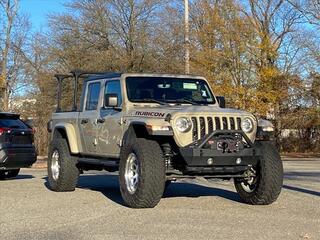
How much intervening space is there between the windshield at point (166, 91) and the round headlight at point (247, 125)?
1.31m

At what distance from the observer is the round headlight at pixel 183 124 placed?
9.05m

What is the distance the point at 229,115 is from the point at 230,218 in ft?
5.72

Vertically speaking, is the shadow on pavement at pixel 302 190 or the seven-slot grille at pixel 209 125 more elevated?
the seven-slot grille at pixel 209 125

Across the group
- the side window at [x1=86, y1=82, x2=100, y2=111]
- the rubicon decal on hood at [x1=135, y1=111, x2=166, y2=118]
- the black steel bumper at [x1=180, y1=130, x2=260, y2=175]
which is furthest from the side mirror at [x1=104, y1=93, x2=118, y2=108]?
the black steel bumper at [x1=180, y1=130, x2=260, y2=175]

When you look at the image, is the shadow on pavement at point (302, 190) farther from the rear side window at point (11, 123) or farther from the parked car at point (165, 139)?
the rear side window at point (11, 123)

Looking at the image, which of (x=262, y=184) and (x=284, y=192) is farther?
(x=284, y=192)

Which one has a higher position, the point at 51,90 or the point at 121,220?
the point at 51,90

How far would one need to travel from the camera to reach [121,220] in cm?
827

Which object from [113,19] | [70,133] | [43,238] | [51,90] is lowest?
[43,238]

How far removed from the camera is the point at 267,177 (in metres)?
9.66

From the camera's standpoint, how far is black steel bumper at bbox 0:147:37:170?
1345 centimetres

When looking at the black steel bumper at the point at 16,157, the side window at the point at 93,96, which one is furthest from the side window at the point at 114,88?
the black steel bumper at the point at 16,157

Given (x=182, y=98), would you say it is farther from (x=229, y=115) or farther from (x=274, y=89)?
(x=274, y=89)

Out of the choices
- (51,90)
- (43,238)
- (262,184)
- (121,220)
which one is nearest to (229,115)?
(262,184)
